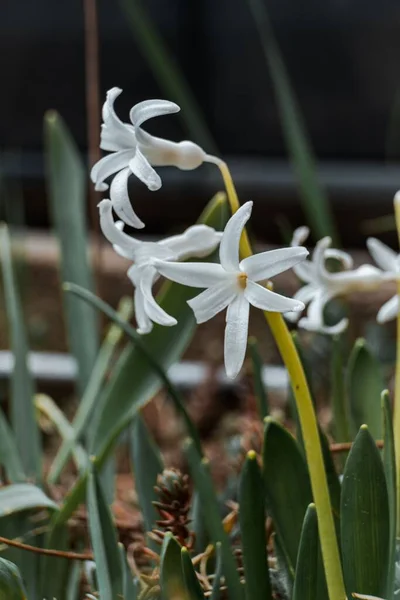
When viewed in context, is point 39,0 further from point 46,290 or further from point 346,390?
point 346,390

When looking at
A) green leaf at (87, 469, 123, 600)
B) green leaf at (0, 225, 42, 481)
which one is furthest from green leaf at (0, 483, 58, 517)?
green leaf at (0, 225, 42, 481)

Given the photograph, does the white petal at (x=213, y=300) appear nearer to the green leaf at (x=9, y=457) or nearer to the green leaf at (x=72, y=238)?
the green leaf at (x=9, y=457)

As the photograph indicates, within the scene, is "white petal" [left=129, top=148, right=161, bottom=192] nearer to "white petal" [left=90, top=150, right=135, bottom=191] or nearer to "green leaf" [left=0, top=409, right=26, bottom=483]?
"white petal" [left=90, top=150, right=135, bottom=191]

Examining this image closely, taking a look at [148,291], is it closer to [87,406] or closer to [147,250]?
[147,250]

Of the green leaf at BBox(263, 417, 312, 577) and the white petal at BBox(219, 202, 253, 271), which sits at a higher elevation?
the white petal at BBox(219, 202, 253, 271)

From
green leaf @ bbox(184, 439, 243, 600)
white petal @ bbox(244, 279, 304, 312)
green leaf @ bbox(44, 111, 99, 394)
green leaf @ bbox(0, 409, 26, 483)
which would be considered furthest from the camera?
green leaf @ bbox(44, 111, 99, 394)

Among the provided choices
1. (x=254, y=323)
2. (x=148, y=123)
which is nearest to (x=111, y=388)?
(x=254, y=323)
